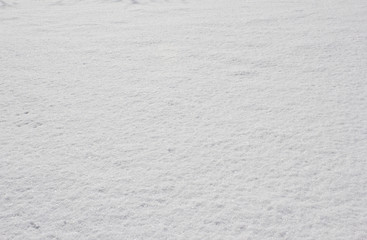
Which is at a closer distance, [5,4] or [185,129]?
[185,129]

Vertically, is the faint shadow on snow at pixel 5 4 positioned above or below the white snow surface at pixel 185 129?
above

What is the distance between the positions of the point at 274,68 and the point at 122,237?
216 cm

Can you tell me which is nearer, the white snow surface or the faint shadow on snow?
the white snow surface

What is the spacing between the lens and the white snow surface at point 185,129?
6.55 ft

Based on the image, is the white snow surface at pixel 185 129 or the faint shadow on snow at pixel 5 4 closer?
the white snow surface at pixel 185 129

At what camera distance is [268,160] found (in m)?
2.36

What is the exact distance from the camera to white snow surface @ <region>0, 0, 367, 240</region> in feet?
6.55

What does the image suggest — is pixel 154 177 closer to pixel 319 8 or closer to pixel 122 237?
pixel 122 237

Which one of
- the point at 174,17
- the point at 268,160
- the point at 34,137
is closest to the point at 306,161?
the point at 268,160

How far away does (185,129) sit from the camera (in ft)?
8.71

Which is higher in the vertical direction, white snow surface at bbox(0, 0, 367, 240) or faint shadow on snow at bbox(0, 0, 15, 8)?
faint shadow on snow at bbox(0, 0, 15, 8)

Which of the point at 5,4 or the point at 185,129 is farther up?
the point at 5,4

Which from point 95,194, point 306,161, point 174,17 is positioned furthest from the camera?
point 174,17

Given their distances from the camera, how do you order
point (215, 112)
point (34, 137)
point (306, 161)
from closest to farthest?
point (306, 161) → point (34, 137) → point (215, 112)
